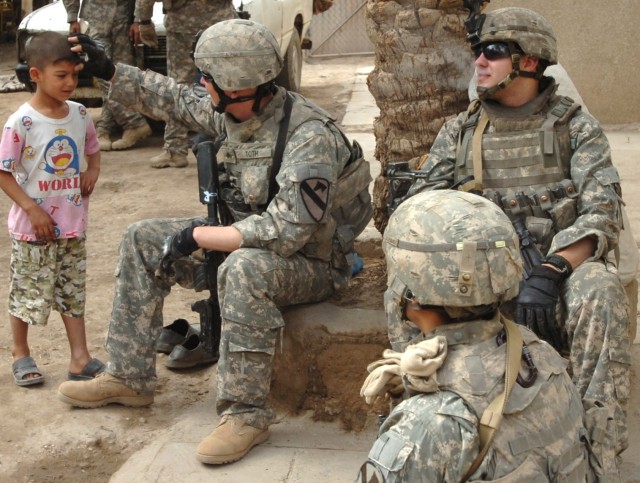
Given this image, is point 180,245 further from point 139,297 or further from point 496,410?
point 496,410

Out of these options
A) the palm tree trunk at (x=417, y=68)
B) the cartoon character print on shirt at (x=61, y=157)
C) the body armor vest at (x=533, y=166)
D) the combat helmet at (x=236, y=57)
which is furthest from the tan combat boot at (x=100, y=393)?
the body armor vest at (x=533, y=166)

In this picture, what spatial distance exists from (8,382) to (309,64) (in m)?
10.5

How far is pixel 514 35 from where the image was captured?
4074 millimetres

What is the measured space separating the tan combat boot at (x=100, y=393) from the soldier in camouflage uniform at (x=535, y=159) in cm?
140

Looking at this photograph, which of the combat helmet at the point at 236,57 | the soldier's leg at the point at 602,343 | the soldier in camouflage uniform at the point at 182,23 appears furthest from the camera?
the soldier in camouflage uniform at the point at 182,23

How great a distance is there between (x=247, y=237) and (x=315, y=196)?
0.31 meters

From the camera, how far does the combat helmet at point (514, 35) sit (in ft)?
13.4

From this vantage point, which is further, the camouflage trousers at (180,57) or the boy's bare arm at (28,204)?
the camouflage trousers at (180,57)

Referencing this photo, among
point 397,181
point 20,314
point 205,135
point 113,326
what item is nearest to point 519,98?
point 397,181

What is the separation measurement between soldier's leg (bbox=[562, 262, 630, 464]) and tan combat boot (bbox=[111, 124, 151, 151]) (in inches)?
253

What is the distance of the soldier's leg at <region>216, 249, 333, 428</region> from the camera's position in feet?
13.6

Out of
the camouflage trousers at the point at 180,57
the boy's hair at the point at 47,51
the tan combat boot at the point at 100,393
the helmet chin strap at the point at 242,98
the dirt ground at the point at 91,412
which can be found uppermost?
the boy's hair at the point at 47,51

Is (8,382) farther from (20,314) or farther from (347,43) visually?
(347,43)

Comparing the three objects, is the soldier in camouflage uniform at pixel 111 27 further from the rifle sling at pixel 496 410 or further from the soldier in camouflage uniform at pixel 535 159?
the rifle sling at pixel 496 410
